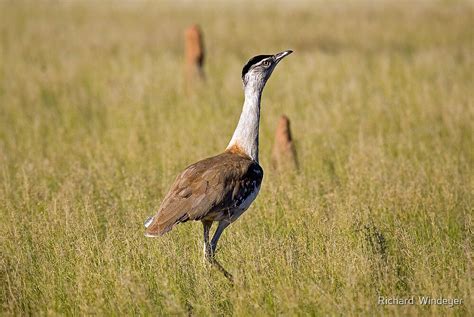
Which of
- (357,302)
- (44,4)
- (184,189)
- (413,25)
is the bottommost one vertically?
(357,302)

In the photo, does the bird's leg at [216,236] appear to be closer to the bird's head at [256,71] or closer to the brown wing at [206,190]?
the brown wing at [206,190]

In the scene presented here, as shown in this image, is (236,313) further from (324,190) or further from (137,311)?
(324,190)

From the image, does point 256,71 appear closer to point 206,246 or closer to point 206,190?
point 206,190

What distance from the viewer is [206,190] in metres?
5.11

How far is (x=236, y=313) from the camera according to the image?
4441mm

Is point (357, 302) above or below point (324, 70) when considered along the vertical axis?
below

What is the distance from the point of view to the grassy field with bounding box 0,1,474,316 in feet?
15.5

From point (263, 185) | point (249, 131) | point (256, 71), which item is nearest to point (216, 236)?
point (249, 131)

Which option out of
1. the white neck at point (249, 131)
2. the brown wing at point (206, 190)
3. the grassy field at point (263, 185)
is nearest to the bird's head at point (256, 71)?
the white neck at point (249, 131)

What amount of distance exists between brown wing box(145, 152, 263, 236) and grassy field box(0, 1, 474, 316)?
30cm

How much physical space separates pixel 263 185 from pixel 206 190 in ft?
6.72

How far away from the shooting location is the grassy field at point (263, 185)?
4730mm

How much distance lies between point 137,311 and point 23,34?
15466 mm

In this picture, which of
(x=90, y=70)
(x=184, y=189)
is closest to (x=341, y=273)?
(x=184, y=189)
